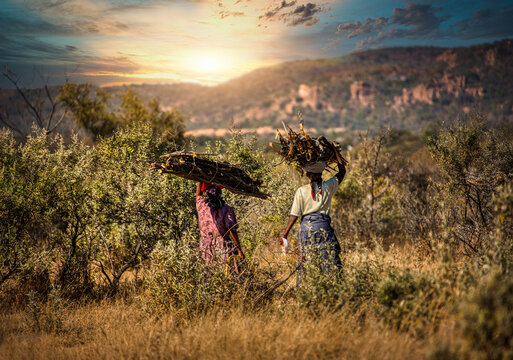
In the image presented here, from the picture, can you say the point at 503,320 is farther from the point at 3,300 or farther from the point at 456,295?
the point at 3,300

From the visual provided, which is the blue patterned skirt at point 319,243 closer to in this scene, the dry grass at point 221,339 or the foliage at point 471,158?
the dry grass at point 221,339

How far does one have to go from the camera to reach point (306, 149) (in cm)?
515

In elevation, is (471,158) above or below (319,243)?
above

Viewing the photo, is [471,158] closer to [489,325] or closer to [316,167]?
[316,167]

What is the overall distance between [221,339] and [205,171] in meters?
2.46

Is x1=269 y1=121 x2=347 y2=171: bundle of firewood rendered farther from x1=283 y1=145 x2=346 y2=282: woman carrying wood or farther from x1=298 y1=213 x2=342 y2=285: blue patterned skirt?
x1=298 y1=213 x2=342 y2=285: blue patterned skirt

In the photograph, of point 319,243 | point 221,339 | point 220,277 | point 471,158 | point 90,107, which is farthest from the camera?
point 90,107

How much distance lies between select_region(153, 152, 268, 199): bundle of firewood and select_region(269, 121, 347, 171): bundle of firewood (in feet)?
2.61

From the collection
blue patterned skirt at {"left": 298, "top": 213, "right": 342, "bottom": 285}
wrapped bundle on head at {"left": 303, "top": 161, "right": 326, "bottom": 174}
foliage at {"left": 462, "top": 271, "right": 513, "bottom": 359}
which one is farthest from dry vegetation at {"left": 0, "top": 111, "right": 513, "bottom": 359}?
wrapped bundle on head at {"left": 303, "top": 161, "right": 326, "bottom": 174}

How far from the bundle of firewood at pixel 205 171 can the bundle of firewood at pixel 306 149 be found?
2.61 feet

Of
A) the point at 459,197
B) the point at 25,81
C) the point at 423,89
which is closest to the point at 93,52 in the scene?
the point at 25,81

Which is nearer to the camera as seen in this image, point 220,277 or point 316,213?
point 220,277

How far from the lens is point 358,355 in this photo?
3.10 meters

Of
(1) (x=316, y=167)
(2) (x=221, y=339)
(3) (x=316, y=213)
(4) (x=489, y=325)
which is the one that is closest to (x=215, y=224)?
(3) (x=316, y=213)
